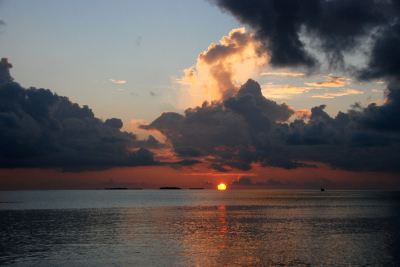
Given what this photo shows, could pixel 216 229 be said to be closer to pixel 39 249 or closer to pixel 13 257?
pixel 39 249

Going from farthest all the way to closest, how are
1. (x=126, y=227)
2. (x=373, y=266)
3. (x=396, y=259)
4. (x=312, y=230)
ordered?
1. (x=126, y=227)
2. (x=312, y=230)
3. (x=396, y=259)
4. (x=373, y=266)

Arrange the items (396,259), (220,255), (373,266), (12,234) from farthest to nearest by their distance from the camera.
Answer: (12,234) → (220,255) → (396,259) → (373,266)

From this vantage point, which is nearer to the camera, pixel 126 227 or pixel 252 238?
pixel 252 238

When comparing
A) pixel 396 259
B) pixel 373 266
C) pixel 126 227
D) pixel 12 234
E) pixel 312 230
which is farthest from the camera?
pixel 126 227

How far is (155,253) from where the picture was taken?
236ft

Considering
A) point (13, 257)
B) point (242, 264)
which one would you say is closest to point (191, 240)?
point (242, 264)

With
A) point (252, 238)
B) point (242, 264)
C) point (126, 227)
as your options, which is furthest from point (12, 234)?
point (242, 264)

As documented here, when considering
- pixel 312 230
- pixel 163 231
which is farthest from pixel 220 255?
pixel 312 230

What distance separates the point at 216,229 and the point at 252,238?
1915 centimetres

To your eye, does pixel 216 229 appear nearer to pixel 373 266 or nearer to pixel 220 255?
pixel 220 255

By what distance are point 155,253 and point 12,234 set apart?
141 ft

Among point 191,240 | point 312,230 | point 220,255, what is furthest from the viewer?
point 312,230

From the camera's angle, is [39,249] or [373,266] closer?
[373,266]

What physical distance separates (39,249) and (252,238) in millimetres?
39607
